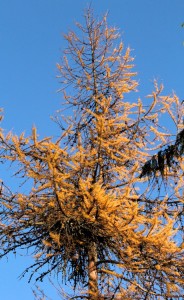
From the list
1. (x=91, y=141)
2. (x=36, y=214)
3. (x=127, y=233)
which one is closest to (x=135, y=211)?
(x=127, y=233)

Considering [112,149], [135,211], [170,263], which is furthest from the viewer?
[112,149]

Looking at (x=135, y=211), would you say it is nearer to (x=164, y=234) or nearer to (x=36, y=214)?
(x=164, y=234)

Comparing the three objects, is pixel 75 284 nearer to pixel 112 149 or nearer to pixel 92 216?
A: pixel 92 216

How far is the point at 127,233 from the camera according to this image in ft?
24.2

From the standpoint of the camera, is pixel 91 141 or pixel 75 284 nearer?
pixel 75 284

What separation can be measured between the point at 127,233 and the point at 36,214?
1666 millimetres

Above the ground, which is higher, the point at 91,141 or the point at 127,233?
the point at 91,141

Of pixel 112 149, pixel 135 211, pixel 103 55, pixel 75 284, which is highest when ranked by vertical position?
pixel 103 55

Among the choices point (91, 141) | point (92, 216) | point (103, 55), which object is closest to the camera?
point (92, 216)

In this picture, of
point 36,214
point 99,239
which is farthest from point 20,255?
point 99,239

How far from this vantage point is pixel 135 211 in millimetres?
6723

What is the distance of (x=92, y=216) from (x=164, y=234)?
1241 millimetres

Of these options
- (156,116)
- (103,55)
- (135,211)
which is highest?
(103,55)

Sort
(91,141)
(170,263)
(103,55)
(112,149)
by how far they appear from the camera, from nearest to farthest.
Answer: (170,263) → (112,149) → (91,141) → (103,55)
